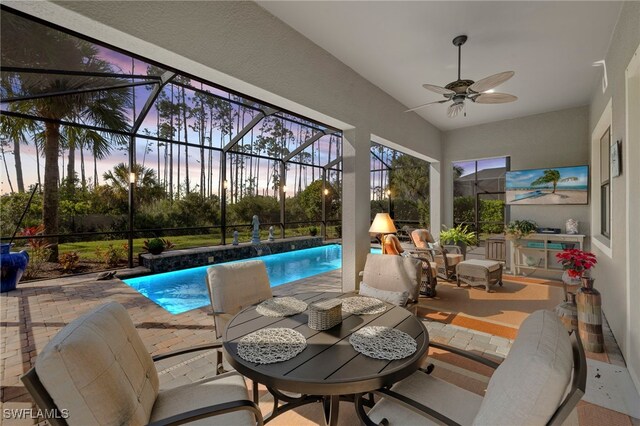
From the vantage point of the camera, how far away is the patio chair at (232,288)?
2.30m

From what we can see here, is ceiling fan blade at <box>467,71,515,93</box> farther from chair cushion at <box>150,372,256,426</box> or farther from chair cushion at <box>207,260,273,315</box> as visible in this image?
chair cushion at <box>150,372,256,426</box>

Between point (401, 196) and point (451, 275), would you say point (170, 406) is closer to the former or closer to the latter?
point (451, 275)

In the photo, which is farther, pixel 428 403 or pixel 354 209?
pixel 354 209

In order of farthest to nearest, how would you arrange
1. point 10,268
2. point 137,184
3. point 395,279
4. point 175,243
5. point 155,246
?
point 175,243 → point 137,184 → point 155,246 → point 10,268 → point 395,279

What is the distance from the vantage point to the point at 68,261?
7086mm

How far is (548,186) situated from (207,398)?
285 inches

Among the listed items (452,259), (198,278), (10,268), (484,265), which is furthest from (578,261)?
(10,268)

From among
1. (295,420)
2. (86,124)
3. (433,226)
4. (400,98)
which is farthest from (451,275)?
(86,124)

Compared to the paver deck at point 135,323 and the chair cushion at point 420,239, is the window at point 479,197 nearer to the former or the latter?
the chair cushion at point 420,239

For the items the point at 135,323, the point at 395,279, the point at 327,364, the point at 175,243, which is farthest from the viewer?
the point at 175,243

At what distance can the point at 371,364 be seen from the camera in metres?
1.37

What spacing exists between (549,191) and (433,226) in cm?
252

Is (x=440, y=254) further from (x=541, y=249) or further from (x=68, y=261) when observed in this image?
(x=68, y=261)

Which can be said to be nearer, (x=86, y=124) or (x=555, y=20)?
(x=555, y=20)
